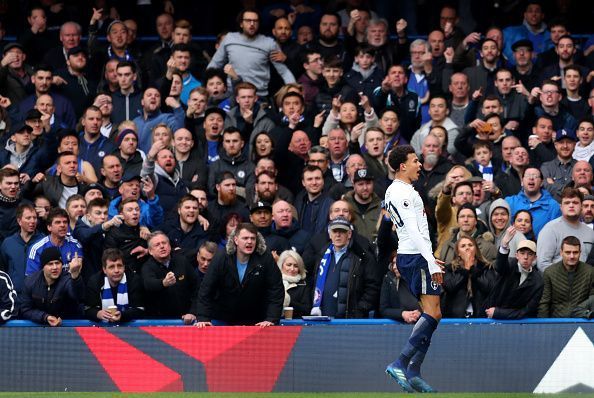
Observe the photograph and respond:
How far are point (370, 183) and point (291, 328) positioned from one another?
2.41 m

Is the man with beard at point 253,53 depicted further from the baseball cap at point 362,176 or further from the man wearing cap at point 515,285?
the man wearing cap at point 515,285

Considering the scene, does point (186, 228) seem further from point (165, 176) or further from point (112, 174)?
point (112, 174)

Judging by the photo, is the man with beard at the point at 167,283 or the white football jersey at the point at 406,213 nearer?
the white football jersey at the point at 406,213

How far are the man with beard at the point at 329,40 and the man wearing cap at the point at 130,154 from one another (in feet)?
11.1

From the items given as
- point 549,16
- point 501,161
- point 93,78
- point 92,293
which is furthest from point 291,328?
point 549,16

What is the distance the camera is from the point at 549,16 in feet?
67.9

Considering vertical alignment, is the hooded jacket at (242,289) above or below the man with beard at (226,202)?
below

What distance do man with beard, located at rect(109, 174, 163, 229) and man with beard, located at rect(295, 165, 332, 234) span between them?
166cm

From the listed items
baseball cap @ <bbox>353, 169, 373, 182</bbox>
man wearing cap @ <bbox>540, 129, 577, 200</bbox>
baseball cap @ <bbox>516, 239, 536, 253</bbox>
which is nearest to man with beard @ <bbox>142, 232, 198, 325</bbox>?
baseball cap @ <bbox>353, 169, 373, 182</bbox>

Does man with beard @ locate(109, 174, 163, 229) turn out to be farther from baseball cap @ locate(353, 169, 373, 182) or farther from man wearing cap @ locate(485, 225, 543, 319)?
man wearing cap @ locate(485, 225, 543, 319)

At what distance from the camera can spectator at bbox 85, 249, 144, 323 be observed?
14008 millimetres

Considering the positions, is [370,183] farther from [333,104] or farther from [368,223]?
[333,104]

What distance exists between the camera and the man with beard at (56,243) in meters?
14.6

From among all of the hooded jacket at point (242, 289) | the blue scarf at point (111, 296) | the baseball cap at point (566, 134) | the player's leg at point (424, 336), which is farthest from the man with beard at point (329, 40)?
the player's leg at point (424, 336)
